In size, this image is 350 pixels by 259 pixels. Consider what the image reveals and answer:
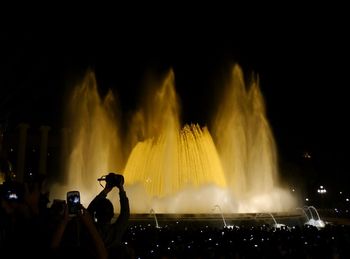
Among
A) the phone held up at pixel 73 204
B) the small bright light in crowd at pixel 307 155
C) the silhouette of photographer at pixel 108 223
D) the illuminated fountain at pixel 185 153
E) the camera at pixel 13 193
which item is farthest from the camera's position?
the small bright light in crowd at pixel 307 155

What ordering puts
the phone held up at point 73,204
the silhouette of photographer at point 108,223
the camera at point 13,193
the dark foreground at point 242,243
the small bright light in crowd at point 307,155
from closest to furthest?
the phone held up at point 73,204 → the camera at point 13,193 → the silhouette of photographer at point 108,223 → the dark foreground at point 242,243 → the small bright light in crowd at point 307,155

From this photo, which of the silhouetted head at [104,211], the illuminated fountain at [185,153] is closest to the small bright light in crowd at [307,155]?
the illuminated fountain at [185,153]

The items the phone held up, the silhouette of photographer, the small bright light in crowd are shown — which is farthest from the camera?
the small bright light in crowd

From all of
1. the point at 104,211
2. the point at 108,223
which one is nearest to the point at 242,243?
the point at 108,223

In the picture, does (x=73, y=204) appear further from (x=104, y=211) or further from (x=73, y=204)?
(x=104, y=211)

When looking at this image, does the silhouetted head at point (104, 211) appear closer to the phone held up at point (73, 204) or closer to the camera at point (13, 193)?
the phone held up at point (73, 204)

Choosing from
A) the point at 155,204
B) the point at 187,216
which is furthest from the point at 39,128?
the point at 187,216

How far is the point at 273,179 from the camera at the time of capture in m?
35.1

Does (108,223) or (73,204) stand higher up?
(73,204)

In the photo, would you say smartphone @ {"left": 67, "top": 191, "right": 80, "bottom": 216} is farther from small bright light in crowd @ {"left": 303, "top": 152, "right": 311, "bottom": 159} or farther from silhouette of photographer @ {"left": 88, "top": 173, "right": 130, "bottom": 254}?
small bright light in crowd @ {"left": 303, "top": 152, "right": 311, "bottom": 159}

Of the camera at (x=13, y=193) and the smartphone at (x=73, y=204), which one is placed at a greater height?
the camera at (x=13, y=193)

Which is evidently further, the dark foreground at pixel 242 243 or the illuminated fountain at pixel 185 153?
the illuminated fountain at pixel 185 153

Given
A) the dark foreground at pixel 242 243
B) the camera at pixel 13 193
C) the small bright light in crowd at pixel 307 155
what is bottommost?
the dark foreground at pixel 242 243

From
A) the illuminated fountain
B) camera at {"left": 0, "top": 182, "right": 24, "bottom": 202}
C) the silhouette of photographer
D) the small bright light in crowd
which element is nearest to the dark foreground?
the silhouette of photographer
